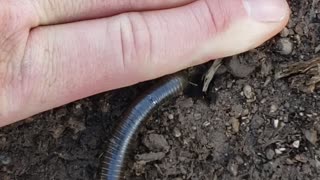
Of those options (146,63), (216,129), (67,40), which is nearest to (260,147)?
(216,129)

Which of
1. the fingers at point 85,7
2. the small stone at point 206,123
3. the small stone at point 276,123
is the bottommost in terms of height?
the small stone at point 276,123

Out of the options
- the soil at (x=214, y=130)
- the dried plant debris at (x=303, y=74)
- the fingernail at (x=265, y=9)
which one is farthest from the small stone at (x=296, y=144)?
the fingernail at (x=265, y=9)

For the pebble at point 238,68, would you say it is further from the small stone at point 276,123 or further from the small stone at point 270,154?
the small stone at point 270,154

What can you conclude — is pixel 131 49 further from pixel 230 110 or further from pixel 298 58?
pixel 298 58

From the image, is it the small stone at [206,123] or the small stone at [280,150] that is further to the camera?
the small stone at [206,123]

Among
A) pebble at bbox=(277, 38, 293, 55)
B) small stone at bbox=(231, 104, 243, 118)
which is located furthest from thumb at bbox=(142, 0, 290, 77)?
small stone at bbox=(231, 104, 243, 118)
